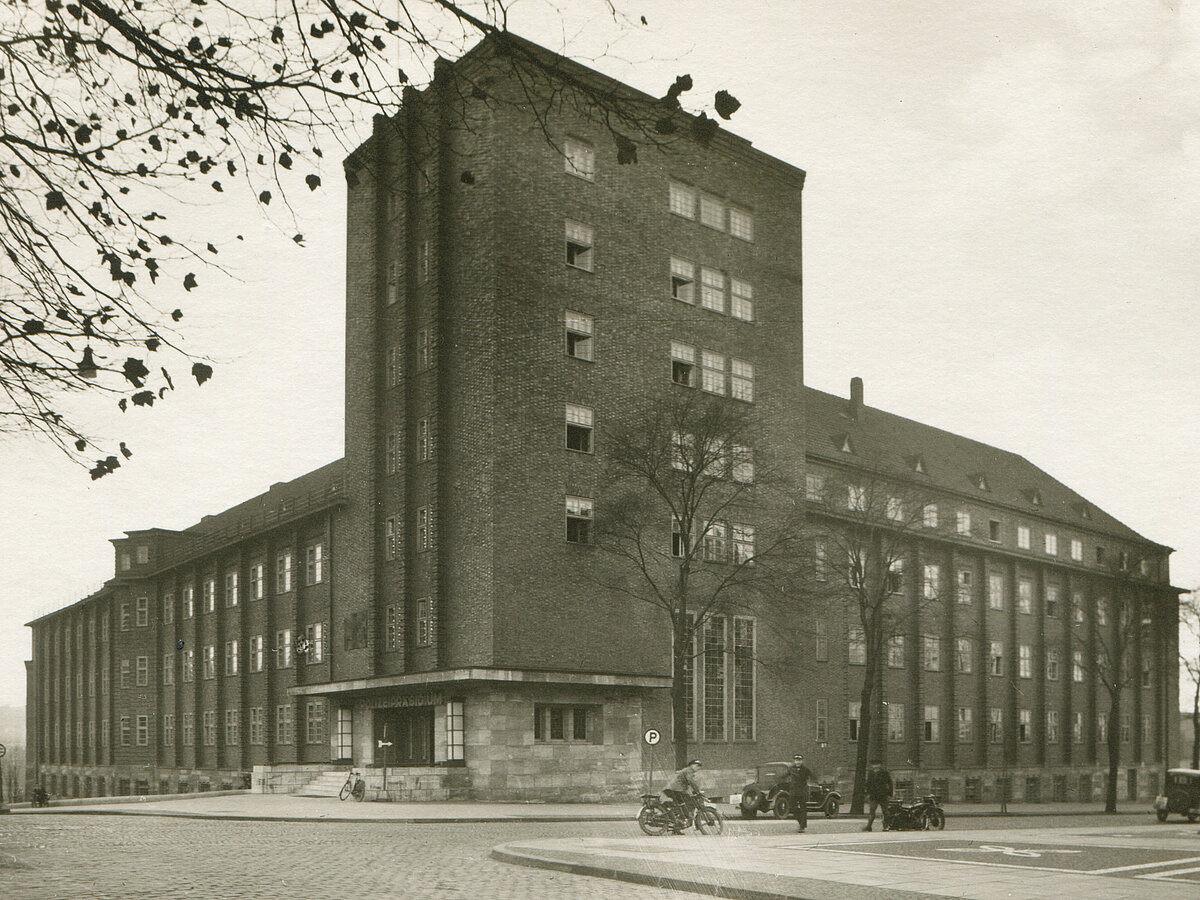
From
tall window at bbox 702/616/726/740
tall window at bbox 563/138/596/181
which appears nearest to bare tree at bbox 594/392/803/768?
tall window at bbox 702/616/726/740

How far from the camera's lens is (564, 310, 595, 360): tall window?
46312mm

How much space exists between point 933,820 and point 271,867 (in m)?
19.6

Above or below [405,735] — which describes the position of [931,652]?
above

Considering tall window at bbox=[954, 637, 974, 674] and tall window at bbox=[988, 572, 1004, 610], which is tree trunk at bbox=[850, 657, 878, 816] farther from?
tall window at bbox=[988, 572, 1004, 610]

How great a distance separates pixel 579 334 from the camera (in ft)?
153

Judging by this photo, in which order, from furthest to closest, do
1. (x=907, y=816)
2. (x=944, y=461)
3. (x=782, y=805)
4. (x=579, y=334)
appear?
1. (x=944, y=461)
2. (x=579, y=334)
3. (x=782, y=805)
4. (x=907, y=816)

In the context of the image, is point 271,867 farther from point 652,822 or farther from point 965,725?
point 965,725

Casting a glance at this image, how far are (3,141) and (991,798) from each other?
6454 centimetres

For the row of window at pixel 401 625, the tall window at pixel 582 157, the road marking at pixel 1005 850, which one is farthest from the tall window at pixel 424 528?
the road marking at pixel 1005 850

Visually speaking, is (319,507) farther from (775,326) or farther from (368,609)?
(775,326)

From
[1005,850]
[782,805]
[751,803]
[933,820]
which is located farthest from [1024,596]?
[1005,850]

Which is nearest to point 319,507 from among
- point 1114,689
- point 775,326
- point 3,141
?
point 775,326

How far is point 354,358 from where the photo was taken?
51.5 m

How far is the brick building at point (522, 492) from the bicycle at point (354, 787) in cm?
70
